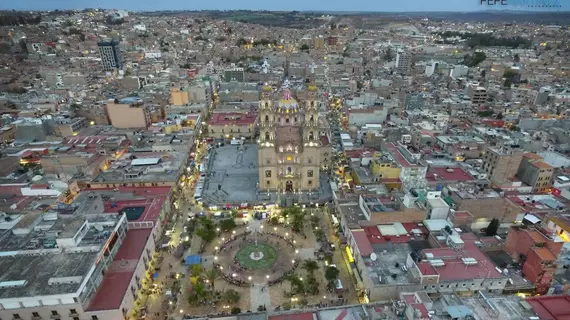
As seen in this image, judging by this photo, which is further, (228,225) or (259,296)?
(228,225)

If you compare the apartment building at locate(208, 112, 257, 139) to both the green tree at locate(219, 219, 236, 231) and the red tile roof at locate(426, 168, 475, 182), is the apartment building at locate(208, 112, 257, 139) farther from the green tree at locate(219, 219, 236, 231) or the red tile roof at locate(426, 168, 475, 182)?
the red tile roof at locate(426, 168, 475, 182)

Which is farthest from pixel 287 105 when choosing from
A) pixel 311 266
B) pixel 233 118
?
pixel 311 266

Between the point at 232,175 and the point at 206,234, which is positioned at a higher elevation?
the point at 206,234

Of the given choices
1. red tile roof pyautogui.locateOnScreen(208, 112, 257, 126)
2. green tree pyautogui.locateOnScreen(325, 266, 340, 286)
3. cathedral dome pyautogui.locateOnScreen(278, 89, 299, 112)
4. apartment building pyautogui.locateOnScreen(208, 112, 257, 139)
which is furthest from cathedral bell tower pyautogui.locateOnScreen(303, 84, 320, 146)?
red tile roof pyautogui.locateOnScreen(208, 112, 257, 126)

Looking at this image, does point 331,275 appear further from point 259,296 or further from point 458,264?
point 458,264

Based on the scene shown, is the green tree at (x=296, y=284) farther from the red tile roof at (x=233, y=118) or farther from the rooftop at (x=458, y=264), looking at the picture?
the red tile roof at (x=233, y=118)

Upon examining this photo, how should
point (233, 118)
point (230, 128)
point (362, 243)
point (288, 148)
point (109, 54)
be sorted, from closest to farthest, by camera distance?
point (362, 243) < point (288, 148) < point (230, 128) < point (233, 118) < point (109, 54)
